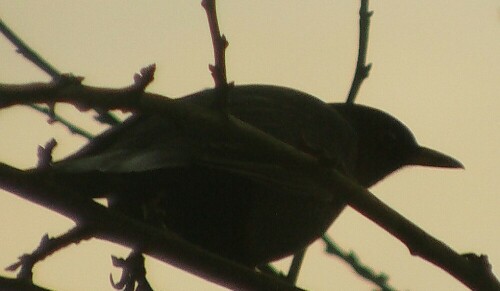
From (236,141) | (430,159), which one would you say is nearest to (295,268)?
(236,141)

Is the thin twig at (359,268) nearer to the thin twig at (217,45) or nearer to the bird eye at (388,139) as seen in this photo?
the thin twig at (217,45)

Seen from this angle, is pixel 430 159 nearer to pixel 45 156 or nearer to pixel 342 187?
pixel 342 187

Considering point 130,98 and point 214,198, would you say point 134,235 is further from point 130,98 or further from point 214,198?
point 214,198

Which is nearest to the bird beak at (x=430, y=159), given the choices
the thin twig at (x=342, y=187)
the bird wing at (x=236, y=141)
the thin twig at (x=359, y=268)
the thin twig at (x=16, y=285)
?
the bird wing at (x=236, y=141)

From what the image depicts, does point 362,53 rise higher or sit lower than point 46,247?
higher

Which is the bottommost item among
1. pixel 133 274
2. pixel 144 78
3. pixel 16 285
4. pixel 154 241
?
pixel 16 285

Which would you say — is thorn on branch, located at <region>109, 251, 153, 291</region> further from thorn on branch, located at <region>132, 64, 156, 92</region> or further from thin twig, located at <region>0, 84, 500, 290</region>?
thorn on branch, located at <region>132, 64, 156, 92</region>
